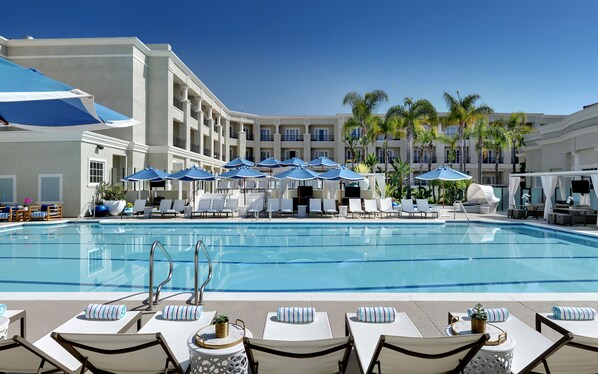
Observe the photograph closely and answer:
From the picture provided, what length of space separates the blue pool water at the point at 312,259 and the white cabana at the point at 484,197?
622 centimetres

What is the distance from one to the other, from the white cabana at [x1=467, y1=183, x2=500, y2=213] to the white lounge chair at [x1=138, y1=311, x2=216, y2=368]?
21289 mm

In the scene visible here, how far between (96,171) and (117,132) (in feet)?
17.3

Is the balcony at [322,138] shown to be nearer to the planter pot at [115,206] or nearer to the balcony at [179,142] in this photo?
the balcony at [179,142]

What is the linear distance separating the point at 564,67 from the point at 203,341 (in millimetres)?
22201

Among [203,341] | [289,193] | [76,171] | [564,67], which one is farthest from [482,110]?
[203,341]

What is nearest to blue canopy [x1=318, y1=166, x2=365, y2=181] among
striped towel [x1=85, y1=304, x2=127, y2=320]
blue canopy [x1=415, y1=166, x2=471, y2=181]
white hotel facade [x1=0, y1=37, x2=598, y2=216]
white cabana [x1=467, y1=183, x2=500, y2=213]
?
blue canopy [x1=415, y1=166, x2=471, y2=181]

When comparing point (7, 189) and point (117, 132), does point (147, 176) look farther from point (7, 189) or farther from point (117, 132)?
point (117, 132)

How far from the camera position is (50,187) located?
1853 centimetres

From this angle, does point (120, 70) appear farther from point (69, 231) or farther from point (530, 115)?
point (530, 115)

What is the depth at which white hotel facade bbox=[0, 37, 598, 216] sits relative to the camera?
60.4ft

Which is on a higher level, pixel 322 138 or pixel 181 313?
pixel 322 138

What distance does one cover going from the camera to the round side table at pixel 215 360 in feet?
9.27

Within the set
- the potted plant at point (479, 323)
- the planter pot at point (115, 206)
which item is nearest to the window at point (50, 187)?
the planter pot at point (115, 206)

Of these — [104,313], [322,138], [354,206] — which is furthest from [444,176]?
[322,138]
